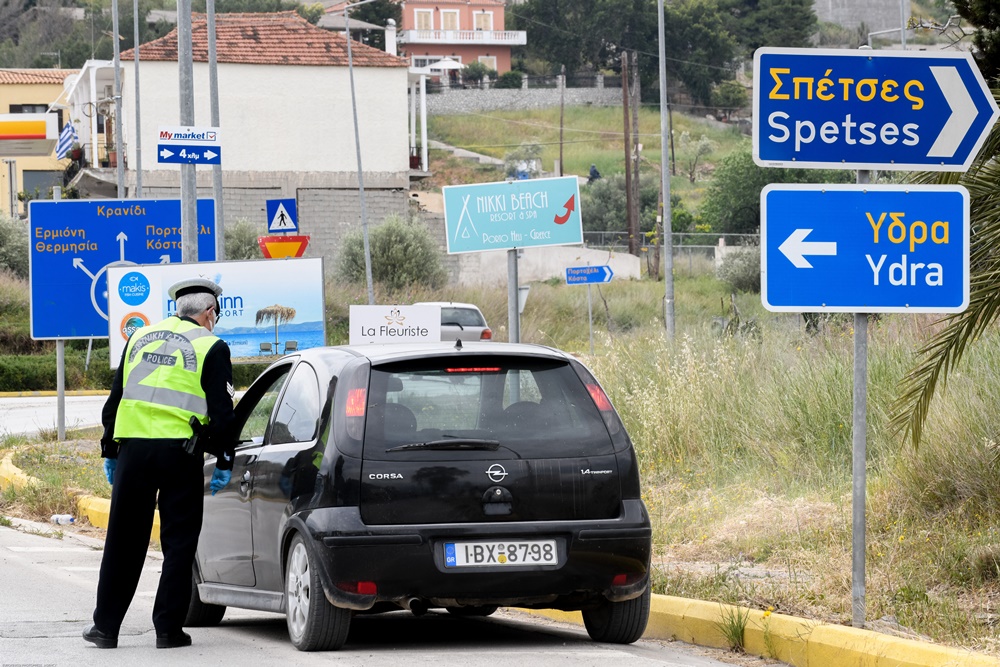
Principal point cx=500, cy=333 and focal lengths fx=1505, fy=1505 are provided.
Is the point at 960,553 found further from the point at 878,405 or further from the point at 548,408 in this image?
the point at 878,405

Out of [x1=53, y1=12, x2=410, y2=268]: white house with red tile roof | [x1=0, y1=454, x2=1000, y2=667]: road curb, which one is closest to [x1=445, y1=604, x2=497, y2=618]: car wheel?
[x1=0, y1=454, x2=1000, y2=667]: road curb

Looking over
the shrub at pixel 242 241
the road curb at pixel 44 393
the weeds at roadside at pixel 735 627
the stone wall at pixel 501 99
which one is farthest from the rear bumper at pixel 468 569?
the stone wall at pixel 501 99

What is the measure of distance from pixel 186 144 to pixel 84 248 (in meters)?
3.26

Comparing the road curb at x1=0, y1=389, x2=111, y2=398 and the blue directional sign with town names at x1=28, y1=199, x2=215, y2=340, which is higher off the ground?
the blue directional sign with town names at x1=28, y1=199, x2=215, y2=340

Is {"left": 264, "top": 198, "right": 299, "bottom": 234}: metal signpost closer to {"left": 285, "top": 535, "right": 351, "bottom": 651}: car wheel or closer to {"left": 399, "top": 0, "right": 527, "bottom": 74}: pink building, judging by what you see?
{"left": 285, "top": 535, "right": 351, "bottom": 651}: car wheel

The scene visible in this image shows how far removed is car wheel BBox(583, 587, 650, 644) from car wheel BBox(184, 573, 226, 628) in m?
2.28

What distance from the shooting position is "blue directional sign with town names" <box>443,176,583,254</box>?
14.6 m

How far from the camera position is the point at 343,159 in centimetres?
5344

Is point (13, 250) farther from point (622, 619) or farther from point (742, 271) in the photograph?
point (622, 619)

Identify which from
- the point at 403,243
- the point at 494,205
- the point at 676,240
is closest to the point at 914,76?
the point at 494,205

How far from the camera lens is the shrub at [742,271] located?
53.4 metres

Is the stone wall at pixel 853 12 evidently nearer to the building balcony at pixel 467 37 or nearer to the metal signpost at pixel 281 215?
the building balcony at pixel 467 37

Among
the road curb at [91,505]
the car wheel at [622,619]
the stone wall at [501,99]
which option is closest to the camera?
the car wheel at [622,619]

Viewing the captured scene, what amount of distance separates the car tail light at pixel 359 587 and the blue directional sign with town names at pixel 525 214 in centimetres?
793
